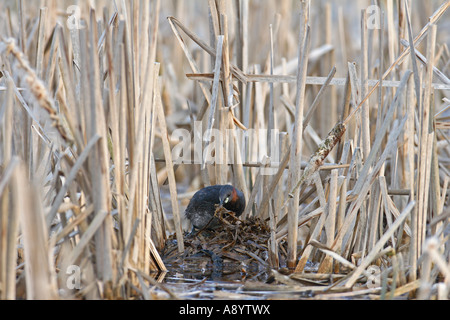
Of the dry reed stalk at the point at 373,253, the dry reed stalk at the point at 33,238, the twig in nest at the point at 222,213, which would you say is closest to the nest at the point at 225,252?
the twig in nest at the point at 222,213

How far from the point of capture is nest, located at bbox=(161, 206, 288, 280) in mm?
3506

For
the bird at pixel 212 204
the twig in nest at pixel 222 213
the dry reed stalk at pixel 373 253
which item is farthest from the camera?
the bird at pixel 212 204

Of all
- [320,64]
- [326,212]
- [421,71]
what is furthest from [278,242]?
[320,64]

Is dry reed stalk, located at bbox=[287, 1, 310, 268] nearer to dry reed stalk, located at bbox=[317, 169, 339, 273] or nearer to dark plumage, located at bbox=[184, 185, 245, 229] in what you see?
dry reed stalk, located at bbox=[317, 169, 339, 273]

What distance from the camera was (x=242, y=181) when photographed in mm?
4281

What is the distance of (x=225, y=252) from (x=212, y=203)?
455mm

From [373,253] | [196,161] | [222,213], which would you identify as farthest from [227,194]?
[373,253]

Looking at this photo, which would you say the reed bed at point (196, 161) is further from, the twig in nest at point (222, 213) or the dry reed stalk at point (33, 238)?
the twig in nest at point (222, 213)

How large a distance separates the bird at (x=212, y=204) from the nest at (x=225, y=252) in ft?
0.21

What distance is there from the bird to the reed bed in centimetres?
15

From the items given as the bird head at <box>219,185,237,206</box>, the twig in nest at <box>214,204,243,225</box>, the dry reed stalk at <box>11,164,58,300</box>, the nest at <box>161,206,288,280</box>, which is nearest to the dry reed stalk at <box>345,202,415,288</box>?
the nest at <box>161,206,288,280</box>

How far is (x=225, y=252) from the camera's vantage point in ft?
12.0

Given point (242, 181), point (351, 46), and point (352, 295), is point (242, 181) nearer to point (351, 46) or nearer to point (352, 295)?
point (352, 295)

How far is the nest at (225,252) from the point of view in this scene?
3506 millimetres
